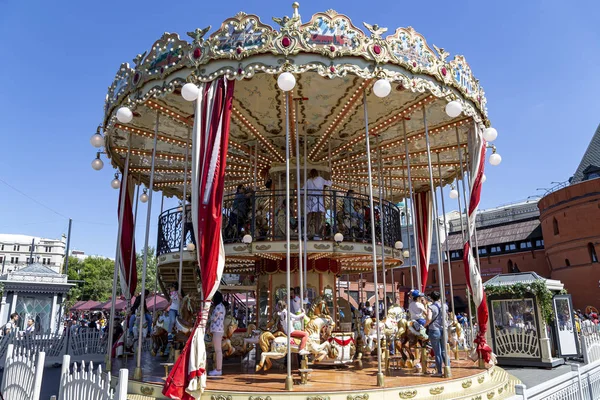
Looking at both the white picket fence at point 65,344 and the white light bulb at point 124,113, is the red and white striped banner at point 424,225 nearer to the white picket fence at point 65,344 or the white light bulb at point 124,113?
the white light bulb at point 124,113

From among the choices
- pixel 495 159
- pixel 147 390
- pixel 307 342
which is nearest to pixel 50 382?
pixel 147 390

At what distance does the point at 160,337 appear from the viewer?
1193 centimetres

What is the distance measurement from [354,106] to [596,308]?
3032 cm

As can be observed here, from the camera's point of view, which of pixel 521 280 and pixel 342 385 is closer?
pixel 342 385

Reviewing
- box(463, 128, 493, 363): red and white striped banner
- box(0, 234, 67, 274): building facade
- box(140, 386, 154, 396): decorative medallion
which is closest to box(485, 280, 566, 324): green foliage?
box(463, 128, 493, 363): red and white striped banner

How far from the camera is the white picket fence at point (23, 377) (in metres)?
6.19

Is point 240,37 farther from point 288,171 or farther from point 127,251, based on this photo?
point 127,251

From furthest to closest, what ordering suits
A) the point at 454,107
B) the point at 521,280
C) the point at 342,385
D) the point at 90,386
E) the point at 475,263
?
1. the point at 521,280
2. the point at 475,263
3. the point at 454,107
4. the point at 342,385
5. the point at 90,386

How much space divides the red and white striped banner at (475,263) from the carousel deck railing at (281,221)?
84.7 inches

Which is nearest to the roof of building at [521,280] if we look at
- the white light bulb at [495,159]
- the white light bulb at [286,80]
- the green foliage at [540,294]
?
the green foliage at [540,294]

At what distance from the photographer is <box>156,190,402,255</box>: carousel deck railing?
1107cm

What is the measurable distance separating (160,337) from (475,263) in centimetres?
854

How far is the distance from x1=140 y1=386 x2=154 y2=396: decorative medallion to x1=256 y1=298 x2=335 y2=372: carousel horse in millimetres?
1870

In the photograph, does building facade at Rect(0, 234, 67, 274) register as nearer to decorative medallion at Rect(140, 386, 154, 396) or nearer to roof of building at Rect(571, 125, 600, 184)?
roof of building at Rect(571, 125, 600, 184)
